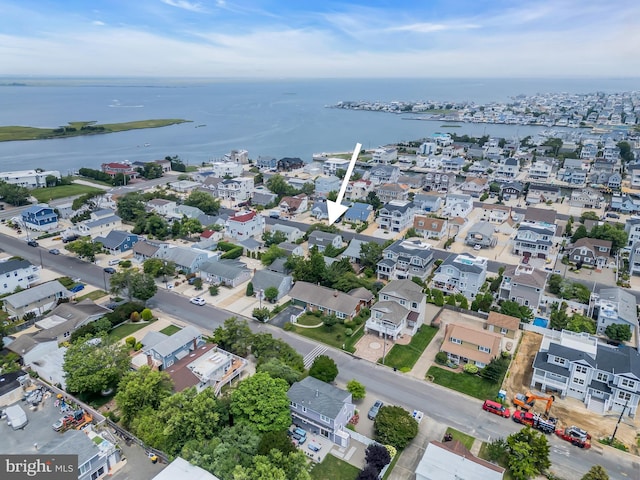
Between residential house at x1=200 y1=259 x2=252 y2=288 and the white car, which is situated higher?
residential house at x1=200 y1=259 x2=252 y2=288

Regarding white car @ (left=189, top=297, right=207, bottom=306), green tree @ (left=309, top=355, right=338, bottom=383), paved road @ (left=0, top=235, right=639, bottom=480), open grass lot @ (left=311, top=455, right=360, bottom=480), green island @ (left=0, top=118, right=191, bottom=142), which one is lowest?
paved road @ (left=0, top=235, right=639, bottom=480)

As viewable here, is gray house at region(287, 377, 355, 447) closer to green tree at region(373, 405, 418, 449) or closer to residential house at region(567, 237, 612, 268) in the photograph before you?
green tree at region(373, 405, 418, 449)

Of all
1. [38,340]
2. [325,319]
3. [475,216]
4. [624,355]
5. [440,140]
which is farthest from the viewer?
[440,140]

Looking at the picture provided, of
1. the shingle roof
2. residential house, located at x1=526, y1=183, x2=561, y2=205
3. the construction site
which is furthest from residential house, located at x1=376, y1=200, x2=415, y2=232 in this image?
the shingle roof

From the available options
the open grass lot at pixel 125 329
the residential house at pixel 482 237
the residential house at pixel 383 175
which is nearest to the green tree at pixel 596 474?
the open grass lot at pixel 125 329

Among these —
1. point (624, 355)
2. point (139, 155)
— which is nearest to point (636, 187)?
point (624, 355)

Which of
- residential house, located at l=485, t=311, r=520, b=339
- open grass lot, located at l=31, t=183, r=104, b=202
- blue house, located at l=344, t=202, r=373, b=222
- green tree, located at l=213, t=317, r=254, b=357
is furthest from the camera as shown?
open grass lot, located at l=31, t=183, r=104, b=202

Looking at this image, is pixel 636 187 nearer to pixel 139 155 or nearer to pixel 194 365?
pixel 194 365

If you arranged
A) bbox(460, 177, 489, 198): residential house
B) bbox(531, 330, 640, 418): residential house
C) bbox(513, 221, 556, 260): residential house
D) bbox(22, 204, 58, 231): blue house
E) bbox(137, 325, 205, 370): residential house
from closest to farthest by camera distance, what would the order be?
bbox(531, 330, 640, 418): residential house, bbox(137, 325, 205, 370): residential house, bbox(513, 221, 556, 260): residential house, bbox(22, 204, 58, 231): blue house, bbox(460, 177, 489, 198): residential house
